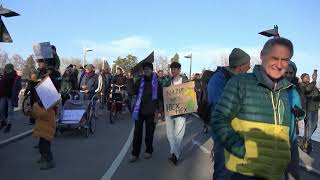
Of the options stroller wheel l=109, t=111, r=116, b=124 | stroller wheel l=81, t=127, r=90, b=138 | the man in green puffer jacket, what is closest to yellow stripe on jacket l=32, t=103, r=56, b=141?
stroller wheel l=81, t=127, r=90, b=138

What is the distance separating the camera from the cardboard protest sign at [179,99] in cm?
1088

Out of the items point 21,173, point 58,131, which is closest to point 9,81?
point 58,131

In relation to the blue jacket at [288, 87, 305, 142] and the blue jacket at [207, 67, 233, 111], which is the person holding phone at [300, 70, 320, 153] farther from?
the blue jacket at [288, 87, 305, 142]

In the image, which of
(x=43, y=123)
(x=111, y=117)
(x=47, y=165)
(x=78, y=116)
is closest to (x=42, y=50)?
(x=43, y=123)

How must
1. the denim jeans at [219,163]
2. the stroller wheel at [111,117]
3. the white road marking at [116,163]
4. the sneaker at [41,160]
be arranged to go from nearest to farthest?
the denim jeans at [219,163] → the white road marking at [116,163] → the sneaker at [41,160] → the stroller wheel at [111,117]

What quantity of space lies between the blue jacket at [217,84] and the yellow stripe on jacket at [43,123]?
3.82 meters

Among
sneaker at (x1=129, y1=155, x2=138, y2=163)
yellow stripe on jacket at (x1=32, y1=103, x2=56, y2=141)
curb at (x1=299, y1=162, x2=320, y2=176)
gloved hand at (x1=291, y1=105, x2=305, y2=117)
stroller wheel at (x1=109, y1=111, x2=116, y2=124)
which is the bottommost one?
stroller wheel at (x1=109, y1=111, x2=116, y2=124)

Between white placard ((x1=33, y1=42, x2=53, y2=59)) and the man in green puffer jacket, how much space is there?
683cm

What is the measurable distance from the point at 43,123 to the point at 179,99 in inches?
118

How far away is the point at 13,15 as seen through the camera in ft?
36.7

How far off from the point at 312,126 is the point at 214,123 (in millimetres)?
10581

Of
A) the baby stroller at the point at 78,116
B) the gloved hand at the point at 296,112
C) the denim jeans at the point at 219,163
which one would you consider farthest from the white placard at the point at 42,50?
the gloved hand at the point at 296,112

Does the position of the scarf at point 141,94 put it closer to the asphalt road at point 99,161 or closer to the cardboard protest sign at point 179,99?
the cardboard protest sign at point 179,99

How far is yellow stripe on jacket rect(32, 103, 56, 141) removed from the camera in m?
9.23
